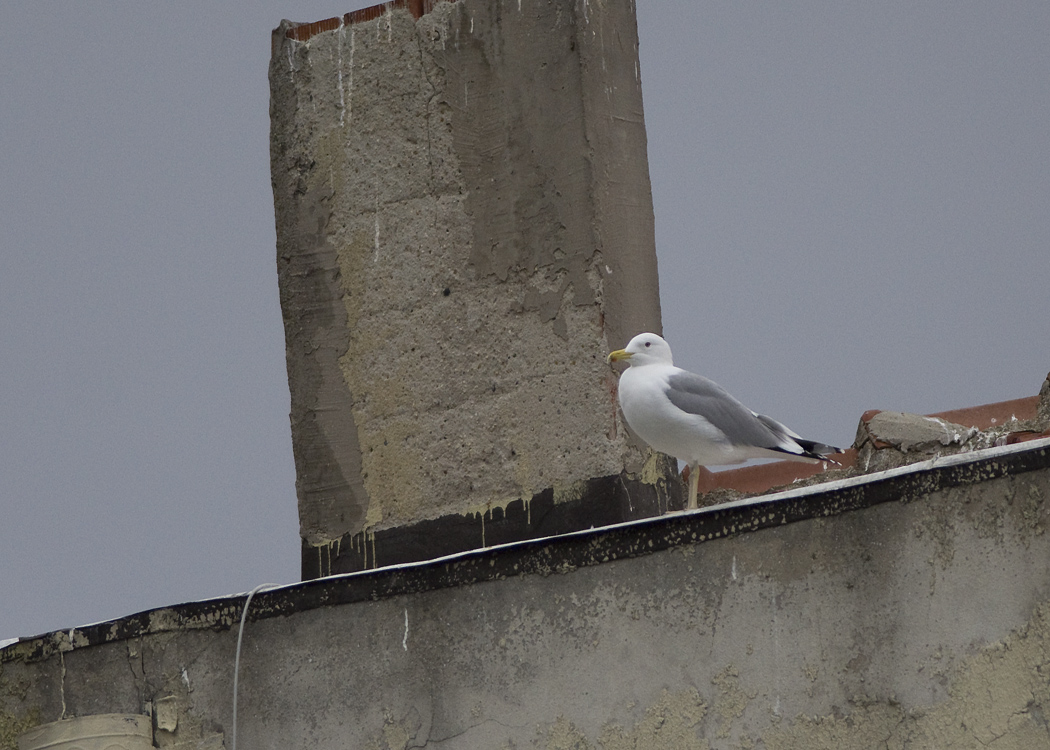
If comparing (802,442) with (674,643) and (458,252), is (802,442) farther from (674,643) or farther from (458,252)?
(458,252)

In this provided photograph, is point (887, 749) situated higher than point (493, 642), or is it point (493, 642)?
point (493, 642)

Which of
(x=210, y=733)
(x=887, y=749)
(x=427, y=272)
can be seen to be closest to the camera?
(x=887, y=749)

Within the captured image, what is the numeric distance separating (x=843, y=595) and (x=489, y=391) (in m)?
1.53

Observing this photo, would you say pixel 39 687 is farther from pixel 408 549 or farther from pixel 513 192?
pixel 513 192

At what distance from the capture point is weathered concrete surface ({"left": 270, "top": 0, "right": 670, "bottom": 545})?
4836 mm

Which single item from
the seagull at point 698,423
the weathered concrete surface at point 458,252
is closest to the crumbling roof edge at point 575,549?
the seagull at point 698,423

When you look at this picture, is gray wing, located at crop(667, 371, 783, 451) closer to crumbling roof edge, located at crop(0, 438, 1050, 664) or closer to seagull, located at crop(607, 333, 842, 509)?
seagull, located at crop(607, 333, 842, 509)

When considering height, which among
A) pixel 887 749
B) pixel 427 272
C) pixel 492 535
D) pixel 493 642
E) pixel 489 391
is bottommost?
pixel 887 749

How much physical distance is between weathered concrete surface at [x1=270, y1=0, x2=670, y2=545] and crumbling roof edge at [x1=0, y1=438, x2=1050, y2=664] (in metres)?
0.52

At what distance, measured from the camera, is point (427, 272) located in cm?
507

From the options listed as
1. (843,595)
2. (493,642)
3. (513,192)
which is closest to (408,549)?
(493,642)

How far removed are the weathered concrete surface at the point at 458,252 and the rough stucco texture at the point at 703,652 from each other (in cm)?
63

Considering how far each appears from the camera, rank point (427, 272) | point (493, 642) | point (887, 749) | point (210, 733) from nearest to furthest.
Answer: point (887, 749), point (493, 642), point (210, 733), point (427, 272)

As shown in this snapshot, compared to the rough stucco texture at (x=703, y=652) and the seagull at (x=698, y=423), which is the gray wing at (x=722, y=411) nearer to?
the seagull at (x=698, y=423)
